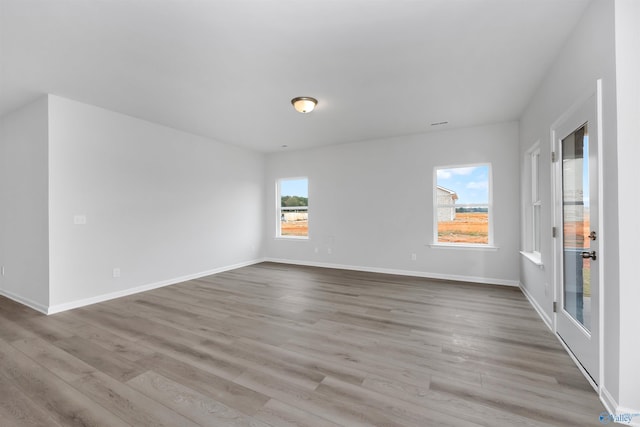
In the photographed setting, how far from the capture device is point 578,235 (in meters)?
2.23

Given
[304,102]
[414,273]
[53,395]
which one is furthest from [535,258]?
[53,395]

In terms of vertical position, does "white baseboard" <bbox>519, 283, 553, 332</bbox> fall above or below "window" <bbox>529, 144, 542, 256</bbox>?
Result: below

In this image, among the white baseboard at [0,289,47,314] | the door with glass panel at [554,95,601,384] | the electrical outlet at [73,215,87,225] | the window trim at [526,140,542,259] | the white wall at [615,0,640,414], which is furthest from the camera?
the window trim at [526,140,542,259]

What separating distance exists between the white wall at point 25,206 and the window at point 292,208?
426 centimetres

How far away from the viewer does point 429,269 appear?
5207 millimetres

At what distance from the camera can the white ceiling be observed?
→ 2049mm

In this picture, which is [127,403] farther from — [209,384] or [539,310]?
[539,310]

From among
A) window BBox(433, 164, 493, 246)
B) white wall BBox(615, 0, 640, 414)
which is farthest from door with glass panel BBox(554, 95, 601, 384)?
window BBox(433, 164, 493, 246)

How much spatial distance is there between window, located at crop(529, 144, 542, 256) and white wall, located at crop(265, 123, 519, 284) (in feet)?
1.90

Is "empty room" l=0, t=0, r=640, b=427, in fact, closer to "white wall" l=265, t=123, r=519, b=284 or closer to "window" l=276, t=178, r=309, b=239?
"white wall" l=265, t=123, r=519, b=284

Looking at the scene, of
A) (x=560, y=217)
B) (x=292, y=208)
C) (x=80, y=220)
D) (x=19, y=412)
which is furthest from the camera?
(x=292, y=208)

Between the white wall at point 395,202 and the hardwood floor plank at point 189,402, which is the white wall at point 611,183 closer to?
the hardwood floor plank at point 189,402

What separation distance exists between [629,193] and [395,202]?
3.91 m

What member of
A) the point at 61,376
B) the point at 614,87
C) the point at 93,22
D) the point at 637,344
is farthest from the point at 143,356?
the point at 614,87
